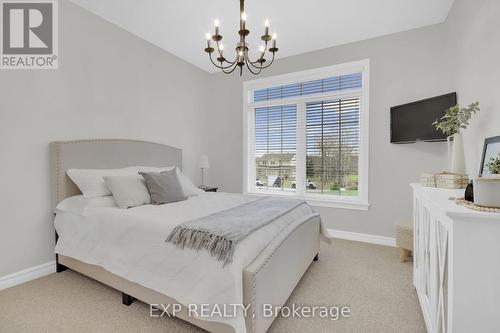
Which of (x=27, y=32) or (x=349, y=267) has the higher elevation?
(x=27, y=32)

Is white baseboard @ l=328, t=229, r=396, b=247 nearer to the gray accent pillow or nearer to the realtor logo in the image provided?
the gray accent pillow

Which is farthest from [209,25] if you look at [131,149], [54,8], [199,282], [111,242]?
[199,282]

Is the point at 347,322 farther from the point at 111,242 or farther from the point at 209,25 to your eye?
the point at 209,25

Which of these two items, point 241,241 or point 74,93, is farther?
point 74,93

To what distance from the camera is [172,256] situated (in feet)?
5.21

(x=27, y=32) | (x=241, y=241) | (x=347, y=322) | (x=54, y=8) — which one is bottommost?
(x=347, y=322)

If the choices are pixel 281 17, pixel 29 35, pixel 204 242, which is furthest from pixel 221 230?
pixel 29 35

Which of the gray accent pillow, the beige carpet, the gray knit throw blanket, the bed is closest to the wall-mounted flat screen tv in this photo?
the beige carpet

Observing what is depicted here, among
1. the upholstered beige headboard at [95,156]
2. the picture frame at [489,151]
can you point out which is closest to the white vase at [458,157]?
the picture frame at [489,151]

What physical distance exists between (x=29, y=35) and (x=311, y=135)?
11.9 ft

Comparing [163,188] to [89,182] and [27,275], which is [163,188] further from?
[27,275]

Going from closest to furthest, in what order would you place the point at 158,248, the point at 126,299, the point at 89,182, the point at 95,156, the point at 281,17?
1. the point at 158,248
2. the point at 126,299
3. the point at 89,182
4. the point at 95,156
5. the point at 281,17

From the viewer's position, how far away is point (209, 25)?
306 cm

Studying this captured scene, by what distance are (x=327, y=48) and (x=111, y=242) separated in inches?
144
